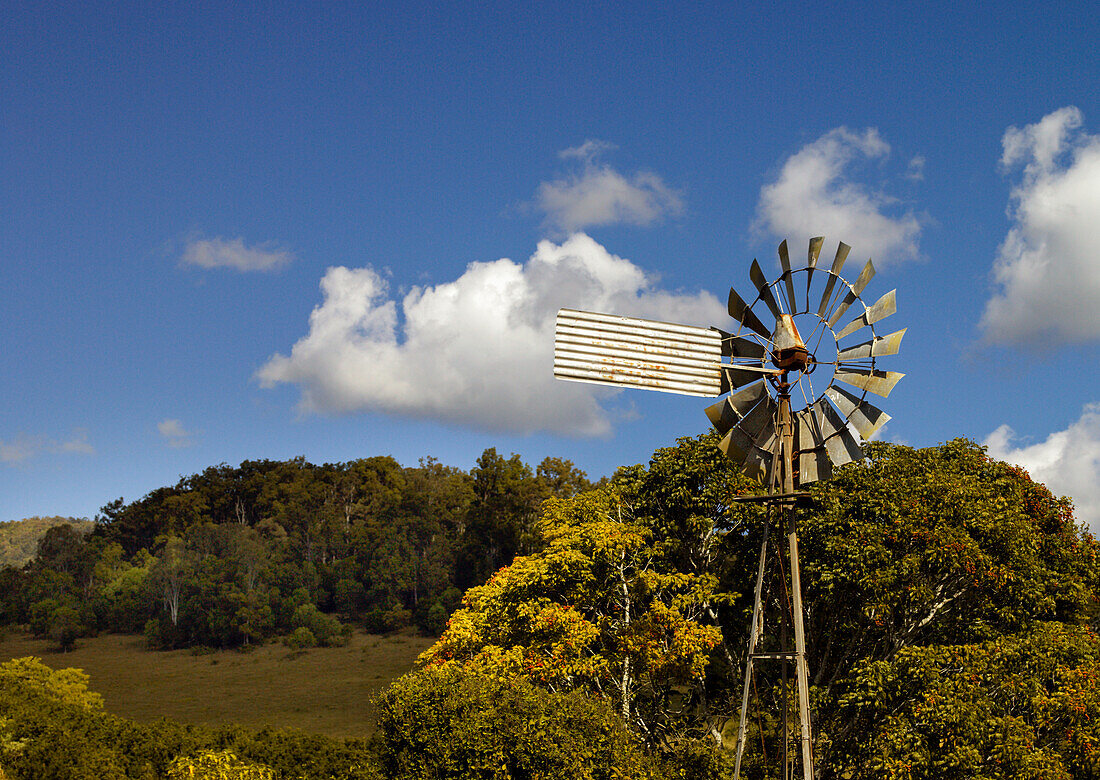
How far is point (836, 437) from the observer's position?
11.6m

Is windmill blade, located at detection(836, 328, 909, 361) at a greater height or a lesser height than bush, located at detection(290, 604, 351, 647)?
greater

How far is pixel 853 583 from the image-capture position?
18.0m

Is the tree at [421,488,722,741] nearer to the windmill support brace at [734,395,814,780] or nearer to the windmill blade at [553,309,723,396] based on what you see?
the windmill support brace at [734,395,814,780]

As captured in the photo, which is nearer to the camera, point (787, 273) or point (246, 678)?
point (787, 273)

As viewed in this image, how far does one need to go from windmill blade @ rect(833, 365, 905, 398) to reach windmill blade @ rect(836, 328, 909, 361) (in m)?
0.22

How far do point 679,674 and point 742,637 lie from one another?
9.30 feet

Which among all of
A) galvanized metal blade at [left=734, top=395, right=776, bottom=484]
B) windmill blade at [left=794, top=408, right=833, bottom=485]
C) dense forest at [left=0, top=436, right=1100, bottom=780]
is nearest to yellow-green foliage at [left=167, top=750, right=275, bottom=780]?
dense forest at [left=0, top=436, right=1100, bottom=780]

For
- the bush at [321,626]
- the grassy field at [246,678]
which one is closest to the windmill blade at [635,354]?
the grassy field at [246,678]

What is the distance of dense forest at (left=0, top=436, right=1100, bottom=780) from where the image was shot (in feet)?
50.1

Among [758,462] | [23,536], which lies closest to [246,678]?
[758,462]

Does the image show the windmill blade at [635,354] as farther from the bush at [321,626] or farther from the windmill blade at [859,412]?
the bush at [321,626]

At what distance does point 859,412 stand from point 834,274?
2.03m

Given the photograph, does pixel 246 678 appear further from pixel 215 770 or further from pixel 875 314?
pixel 875 314

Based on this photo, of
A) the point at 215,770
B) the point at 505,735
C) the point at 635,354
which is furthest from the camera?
the point at 505,735
